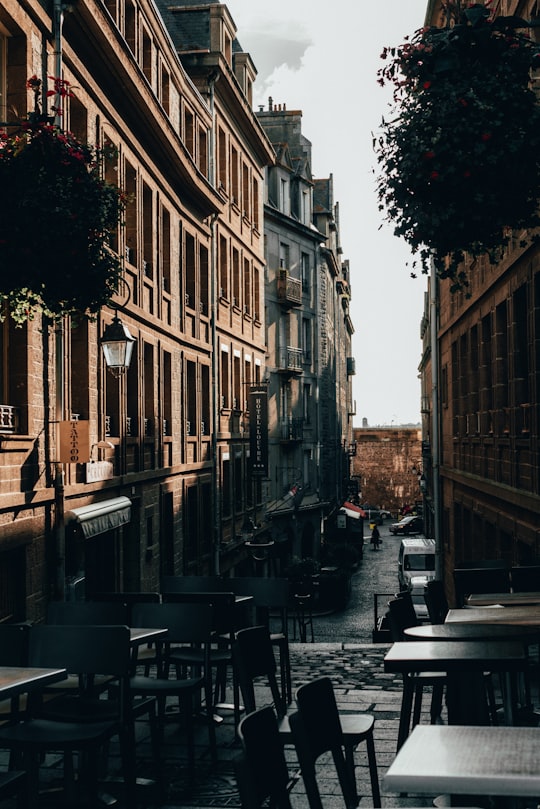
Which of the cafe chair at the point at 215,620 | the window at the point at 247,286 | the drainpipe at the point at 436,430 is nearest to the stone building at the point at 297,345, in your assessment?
the window at the point at 247,286

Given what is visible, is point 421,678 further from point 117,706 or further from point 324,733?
point 324,733

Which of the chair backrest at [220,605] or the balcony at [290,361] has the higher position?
the balcony at [290,361]

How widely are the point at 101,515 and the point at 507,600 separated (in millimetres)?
8603

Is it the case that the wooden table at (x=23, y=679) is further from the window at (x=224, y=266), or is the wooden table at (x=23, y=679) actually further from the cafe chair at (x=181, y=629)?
the window at (x=224, y=266)

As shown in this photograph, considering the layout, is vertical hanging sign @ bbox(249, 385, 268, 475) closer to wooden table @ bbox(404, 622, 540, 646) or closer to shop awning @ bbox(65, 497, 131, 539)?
shop awning @ bbox(65, 497, 131, 539)

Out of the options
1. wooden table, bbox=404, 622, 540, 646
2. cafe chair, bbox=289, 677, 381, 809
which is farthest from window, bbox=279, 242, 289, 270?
cafe chair, bbox=289, 677, 381, 809

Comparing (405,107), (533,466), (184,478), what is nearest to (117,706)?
(405,107)

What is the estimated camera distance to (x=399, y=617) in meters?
8.21

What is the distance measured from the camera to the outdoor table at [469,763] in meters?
3.86

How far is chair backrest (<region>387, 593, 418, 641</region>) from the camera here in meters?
8.13

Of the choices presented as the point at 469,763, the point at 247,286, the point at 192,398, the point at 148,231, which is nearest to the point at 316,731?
the point at 469,763

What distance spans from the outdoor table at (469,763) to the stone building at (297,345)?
35637mm

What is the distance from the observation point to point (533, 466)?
639 inches

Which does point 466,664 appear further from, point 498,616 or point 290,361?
point 290,361
